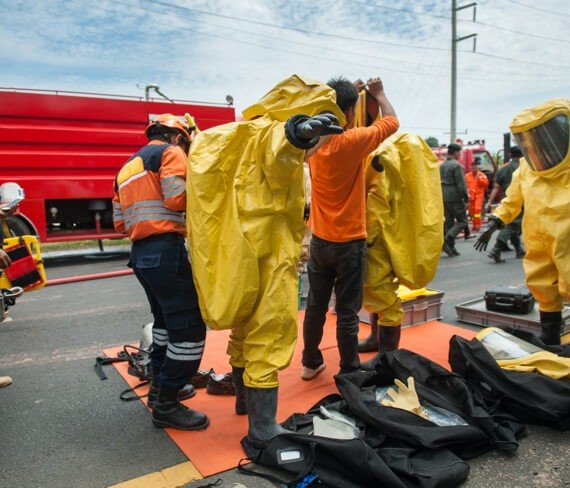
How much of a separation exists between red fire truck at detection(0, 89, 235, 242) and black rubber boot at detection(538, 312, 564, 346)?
809cm

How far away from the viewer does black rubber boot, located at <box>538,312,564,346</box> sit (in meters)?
3.65

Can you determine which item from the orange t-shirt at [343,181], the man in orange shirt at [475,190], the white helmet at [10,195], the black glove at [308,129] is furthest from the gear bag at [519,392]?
the man in orange shirt at [475,190]

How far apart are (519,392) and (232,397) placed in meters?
1.76

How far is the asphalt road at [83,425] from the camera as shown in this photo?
2.32m

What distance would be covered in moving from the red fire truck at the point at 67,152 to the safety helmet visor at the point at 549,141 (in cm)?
793

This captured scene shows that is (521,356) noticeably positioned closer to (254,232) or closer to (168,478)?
(254,232)

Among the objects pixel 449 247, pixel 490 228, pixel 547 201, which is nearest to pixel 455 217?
pixel 449 247

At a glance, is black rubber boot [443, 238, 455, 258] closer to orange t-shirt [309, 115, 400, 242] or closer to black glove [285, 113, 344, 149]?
orange t-shirt [309, 115, 400, 242]

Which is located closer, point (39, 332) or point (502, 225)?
point (502, 225)

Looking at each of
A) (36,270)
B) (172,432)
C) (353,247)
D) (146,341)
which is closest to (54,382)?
(146,341)

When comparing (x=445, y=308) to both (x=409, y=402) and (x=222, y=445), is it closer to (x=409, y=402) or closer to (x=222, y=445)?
(x=409, y=402)

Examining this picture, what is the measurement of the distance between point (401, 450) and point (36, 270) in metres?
3.28

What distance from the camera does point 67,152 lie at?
909cm

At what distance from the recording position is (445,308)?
5.50 meters
